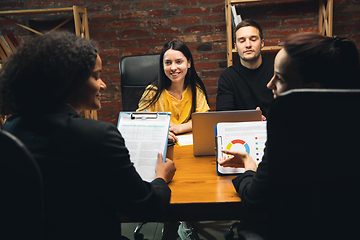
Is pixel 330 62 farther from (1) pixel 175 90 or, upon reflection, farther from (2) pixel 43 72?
(1) pixel 175 90

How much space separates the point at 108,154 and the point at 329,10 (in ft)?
8.40

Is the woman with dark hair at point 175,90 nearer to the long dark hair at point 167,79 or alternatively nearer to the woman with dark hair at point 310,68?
the long dark hair at point 167,79

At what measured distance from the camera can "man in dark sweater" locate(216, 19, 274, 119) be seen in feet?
6.95

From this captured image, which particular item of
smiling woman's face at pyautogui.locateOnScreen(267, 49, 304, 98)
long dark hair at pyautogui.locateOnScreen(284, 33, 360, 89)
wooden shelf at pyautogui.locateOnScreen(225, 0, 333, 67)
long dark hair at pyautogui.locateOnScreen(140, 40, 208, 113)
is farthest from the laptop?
wooden shelf at pyautogui.locateOnScreen(225, 0, 333, 67)

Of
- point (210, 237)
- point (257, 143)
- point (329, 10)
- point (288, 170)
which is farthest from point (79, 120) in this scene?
point (329, 10)

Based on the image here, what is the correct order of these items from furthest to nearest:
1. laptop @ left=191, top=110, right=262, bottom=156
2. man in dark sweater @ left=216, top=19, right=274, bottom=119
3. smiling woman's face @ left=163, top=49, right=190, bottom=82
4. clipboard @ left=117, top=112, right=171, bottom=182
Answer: man in dark sweater @ left=216, top=19, right=274, bottom=119
smiling woman's face @ left=163, top=49, right=190, bottom=82
laptop @ left=191, top=110, right=262, bottom=156
clipboard @ left=117, top=112, right=171, bottom=182

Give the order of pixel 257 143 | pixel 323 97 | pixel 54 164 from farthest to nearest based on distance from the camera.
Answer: pixel 257 143, pixel 54 164, pixel 323 97

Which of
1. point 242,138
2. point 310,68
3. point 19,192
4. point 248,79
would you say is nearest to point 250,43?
point 248,79

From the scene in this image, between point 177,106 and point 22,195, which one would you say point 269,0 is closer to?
point 177,106

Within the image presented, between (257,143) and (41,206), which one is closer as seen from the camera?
(41,206)

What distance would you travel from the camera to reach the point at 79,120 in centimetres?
66

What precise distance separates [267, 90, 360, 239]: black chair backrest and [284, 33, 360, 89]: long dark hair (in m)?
0.16

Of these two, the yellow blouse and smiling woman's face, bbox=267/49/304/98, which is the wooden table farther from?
the yellow blouse

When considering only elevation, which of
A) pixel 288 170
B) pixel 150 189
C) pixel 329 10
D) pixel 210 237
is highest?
pixel 329 10
